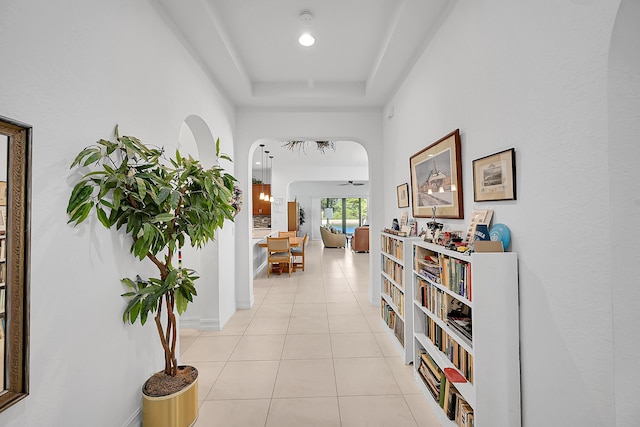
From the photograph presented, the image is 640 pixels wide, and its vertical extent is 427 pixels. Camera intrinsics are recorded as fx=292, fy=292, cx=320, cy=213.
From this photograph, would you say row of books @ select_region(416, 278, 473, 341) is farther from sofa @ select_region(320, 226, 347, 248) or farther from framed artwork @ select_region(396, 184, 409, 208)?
sofa @ select_region(320, 226, 347, 248)

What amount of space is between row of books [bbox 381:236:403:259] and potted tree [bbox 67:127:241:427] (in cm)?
171

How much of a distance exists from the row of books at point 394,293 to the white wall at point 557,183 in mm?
1355

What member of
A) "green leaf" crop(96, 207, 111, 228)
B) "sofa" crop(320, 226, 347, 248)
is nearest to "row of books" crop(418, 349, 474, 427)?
"green leaf" crop(96, 207, 111, 228)

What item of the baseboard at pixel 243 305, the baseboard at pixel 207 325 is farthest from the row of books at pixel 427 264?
the baseboard at pixel 243 305

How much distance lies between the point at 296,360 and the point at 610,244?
2.46 m

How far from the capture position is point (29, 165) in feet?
3.62

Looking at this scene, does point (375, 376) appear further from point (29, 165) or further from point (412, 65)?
point (412, 65)

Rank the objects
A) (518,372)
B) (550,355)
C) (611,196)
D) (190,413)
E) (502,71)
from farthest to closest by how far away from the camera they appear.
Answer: (190,413), (502,71), (518,372), (550,355), (611,196)

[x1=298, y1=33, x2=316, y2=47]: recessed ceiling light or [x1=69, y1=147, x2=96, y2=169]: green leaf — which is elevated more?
[x1=298, y1=33, x2=316, y2=47]: recessed ceiling light

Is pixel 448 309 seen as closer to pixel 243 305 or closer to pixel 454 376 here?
pixel 454 376

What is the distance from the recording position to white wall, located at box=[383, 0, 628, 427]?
41.3 inches

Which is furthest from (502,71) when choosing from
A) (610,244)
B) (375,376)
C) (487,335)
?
(375,376)

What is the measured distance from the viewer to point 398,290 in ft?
9.69

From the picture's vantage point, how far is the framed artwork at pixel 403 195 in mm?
3164
